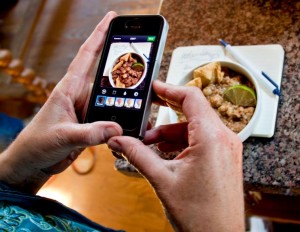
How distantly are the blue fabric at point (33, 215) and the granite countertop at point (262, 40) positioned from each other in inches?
6.1

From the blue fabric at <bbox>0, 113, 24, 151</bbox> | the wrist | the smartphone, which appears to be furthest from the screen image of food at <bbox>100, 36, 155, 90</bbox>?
the blue fabric at <bbox>0, 113, 24, 151</bbox>

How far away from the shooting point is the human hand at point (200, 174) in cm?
53

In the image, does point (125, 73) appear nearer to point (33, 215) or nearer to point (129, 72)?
point (129, 72)

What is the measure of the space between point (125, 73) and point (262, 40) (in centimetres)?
34

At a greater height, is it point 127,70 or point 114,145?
point 127,70

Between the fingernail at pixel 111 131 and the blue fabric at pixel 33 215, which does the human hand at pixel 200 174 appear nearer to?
the fingernail at pixel 111 131

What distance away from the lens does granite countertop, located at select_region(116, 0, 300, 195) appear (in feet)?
2.36

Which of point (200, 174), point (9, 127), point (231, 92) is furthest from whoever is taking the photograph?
point (9, 127)

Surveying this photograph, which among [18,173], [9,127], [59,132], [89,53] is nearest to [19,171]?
[18,173]

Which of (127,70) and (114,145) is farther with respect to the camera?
(127,70)

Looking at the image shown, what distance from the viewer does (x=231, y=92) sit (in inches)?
29.8

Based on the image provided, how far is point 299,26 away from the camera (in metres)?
0.84

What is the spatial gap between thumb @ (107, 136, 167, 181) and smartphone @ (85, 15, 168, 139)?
54mm

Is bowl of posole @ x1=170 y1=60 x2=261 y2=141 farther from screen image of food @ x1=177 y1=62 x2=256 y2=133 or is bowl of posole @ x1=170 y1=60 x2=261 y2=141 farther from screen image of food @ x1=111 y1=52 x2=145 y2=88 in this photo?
screen image of food @ x1=111 y1=52 x2=145 y2=88
